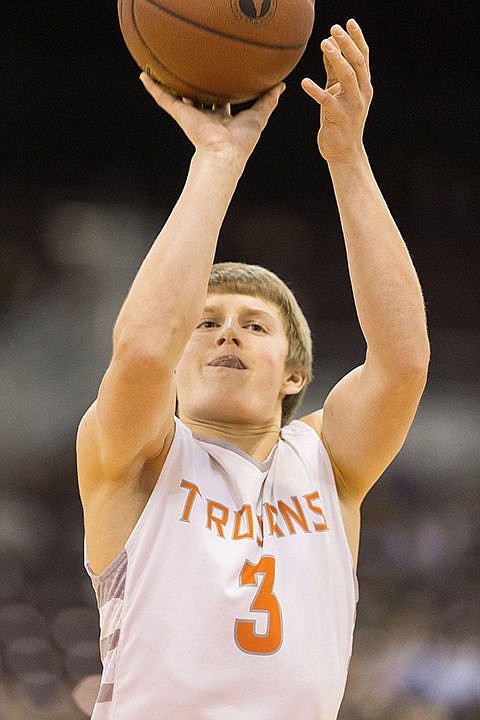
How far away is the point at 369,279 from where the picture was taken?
223cm

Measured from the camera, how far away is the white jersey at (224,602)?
78.2 inches

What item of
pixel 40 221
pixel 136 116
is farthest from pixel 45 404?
pixel 136 116

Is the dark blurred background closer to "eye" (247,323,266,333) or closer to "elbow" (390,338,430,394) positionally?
"eye" (247,323,266,333)

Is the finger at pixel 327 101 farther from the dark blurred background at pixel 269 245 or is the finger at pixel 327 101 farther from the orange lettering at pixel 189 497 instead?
the dark blurred background at pixel 269 245

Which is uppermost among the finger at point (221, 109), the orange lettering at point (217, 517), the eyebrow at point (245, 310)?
the finger at point (221, 109)

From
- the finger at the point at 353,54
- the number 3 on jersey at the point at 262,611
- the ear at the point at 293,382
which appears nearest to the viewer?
the number 3 on jersey at the point at 262,611

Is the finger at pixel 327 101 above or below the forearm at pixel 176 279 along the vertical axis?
above

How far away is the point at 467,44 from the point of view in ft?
28.5

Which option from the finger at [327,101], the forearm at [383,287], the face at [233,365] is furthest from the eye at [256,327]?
the finger at [327,101]

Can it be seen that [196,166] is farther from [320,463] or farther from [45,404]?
[45,404]

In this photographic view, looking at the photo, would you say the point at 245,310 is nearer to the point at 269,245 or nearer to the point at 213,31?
the point at 213,31

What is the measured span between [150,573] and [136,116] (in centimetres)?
723

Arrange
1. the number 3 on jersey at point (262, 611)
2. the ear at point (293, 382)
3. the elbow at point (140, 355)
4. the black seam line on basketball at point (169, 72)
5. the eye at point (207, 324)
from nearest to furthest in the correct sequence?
the elbow at point (140, 355), the number 3 on jersey at point (262, 611), the black seam line on basketball at point (169, 72), the eye at point (207, 324), the ear at point (293, 382)

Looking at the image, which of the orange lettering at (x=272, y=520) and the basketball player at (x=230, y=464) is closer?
the basketball player at (x=230, y=464)
